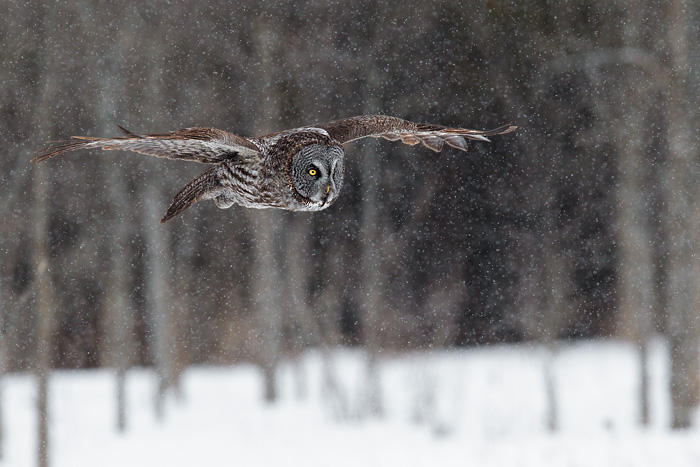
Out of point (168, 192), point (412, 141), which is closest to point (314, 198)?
point (412, 141)

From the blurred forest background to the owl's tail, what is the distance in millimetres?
3036

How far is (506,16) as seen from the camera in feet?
18.5

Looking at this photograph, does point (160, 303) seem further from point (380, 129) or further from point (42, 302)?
point (380, 129)

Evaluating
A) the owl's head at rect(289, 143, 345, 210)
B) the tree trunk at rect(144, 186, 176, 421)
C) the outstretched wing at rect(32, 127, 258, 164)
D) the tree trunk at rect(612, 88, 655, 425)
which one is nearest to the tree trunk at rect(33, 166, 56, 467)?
the tree trunk at rect(144, 186, 176, 421)

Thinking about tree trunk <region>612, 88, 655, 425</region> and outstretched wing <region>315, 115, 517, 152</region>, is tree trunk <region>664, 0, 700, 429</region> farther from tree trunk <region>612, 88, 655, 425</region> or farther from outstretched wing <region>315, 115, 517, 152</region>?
outstretched wing <region>315, 115, 517, 152</region>

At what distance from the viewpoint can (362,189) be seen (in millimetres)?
5410

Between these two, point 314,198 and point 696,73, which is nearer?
point 314,198

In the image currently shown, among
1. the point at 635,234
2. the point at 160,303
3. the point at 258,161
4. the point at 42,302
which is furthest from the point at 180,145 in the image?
the point at 635,234

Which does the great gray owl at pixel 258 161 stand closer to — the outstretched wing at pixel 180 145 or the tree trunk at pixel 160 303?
the outstretched wing at pixel 180 145

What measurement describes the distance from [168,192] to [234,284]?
2.89 ft

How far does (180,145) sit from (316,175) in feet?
1.04

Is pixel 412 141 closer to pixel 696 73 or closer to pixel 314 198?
pixel 314 198

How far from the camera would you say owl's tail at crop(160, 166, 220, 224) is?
1.86m

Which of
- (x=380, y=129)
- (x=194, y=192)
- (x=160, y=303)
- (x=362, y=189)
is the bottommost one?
(x=160, y=303)
